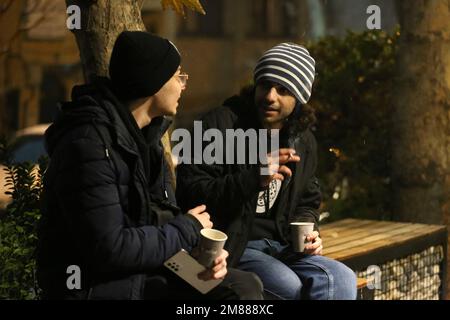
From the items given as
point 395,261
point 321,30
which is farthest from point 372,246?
point 321,30

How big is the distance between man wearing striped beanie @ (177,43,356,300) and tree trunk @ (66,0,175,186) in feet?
2.37

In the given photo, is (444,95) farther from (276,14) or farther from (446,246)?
(276,14)

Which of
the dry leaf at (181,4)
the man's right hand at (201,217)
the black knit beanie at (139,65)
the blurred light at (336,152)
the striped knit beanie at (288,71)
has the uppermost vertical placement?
the dry leaf at (181,4)

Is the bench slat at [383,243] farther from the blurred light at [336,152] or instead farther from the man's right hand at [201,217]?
the man's right hand at [201,217]

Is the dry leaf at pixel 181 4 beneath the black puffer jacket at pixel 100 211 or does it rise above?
above

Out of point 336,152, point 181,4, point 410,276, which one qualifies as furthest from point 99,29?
point 336,152

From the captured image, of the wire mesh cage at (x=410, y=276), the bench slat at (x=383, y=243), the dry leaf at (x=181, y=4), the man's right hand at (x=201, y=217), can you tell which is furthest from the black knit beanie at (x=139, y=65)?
the wire mesh cage at (x=410, y=276)

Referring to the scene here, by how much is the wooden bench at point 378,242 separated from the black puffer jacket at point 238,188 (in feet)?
2.49

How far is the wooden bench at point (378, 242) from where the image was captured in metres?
6.14

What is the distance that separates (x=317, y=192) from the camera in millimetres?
5332

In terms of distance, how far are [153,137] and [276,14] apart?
1209 inches

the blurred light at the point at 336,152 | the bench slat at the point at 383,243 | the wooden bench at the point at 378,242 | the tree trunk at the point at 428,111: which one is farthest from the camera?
the blurred light at the point at 336,152

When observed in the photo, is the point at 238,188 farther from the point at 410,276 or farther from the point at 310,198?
the point at 410,276

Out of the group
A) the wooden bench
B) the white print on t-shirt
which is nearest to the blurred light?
the wooden bench
